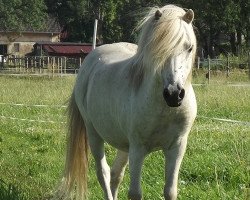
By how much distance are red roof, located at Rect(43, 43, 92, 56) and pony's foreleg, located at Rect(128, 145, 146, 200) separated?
2115 inches

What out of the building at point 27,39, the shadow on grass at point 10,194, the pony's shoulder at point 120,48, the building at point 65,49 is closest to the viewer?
the shadow on grass at point 10,194

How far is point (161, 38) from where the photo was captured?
14.4 feet

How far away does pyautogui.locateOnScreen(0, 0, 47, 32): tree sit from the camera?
2411 inches

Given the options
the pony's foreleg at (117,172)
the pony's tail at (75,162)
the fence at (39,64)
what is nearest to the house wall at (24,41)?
the fence at (39,64)

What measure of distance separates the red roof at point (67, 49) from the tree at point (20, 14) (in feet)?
11.3

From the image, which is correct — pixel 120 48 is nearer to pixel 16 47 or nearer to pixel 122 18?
pixel 122 18

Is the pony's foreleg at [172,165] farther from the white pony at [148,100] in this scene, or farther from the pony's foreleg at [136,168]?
the pony's foreleg at [136,168]

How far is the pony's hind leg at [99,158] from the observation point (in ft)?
19.2

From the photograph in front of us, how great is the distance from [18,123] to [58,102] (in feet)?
14.1

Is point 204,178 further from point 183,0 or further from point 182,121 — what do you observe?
point 183,0

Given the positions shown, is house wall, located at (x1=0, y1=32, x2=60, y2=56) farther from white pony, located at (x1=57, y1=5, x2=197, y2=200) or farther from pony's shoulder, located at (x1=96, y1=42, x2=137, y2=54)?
white pony, located at (x1=57, y1=5, x2=197, y2=200)

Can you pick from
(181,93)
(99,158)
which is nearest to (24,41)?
(99,158)

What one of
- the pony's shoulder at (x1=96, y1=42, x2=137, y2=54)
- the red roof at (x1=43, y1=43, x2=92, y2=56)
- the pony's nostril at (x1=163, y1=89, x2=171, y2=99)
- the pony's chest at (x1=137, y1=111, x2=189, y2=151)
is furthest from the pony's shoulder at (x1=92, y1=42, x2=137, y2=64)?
the red roof at (x1=43, y1=43, x2=92, y2=56)

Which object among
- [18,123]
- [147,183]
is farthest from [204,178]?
[18,123]
